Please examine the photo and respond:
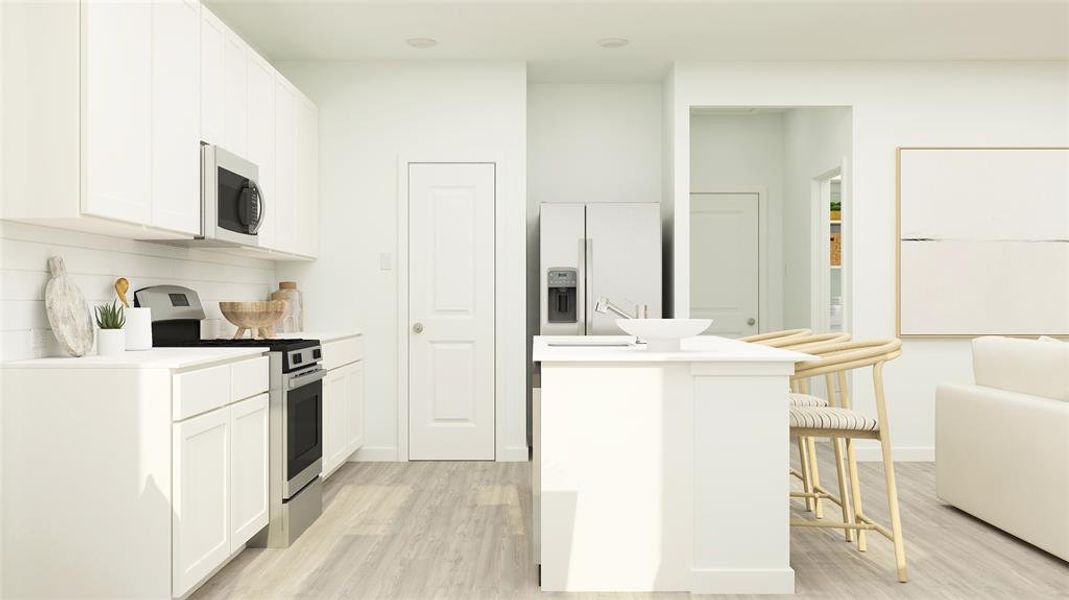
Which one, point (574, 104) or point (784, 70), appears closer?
point (784, 70)

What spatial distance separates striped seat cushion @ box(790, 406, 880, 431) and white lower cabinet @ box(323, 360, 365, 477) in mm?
2497

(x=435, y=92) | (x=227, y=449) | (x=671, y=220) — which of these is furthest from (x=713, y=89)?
(x=227, y=449)

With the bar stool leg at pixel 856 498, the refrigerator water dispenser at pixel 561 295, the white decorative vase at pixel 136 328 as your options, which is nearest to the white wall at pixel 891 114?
the refrigerator water dispenser at pixel 561 295

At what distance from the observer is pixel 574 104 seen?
578 cm

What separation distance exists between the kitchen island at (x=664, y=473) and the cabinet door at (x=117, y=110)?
1.58 m

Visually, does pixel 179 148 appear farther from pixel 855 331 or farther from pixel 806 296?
pixel 806 296

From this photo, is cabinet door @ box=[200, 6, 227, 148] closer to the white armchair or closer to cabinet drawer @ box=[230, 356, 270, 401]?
cabinet drawer @ box=[230, 356, 270, 401]

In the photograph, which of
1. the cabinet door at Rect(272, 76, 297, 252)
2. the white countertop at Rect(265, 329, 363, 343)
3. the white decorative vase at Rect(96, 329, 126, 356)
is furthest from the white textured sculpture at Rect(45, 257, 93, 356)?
the cabinet door at Rect(272, 76, 297, 252)

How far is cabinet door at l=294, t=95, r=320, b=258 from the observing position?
4707 mm

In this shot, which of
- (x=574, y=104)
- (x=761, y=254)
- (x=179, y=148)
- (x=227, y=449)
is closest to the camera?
(x=227, y=449)

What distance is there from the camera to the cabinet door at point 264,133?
3.93 m

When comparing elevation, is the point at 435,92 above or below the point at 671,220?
above

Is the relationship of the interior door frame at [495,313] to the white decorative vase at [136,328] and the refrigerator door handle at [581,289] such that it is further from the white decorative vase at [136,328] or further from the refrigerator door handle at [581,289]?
the white decorative vase at [136,328]

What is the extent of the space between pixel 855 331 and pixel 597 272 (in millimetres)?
1773
